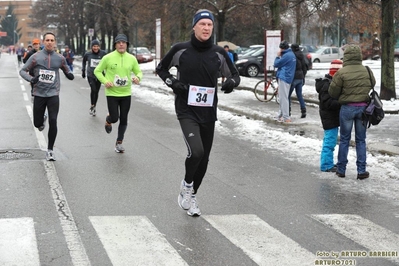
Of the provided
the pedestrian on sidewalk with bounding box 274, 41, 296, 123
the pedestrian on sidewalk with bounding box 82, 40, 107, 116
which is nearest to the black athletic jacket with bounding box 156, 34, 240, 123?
the pedestrian on sidewalk with bounding box 274, 41, 296, 123

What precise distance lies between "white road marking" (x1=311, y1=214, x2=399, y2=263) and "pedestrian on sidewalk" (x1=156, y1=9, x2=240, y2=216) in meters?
1.35

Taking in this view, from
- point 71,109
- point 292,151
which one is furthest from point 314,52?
point 292,151

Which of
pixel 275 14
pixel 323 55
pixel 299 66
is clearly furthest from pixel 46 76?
pixel 323 55

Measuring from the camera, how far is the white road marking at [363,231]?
18.7 ft

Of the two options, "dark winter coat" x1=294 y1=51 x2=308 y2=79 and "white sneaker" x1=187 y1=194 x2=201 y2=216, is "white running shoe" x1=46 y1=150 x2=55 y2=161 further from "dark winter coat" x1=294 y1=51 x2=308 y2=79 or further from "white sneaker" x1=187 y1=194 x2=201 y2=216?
"dark winter coat" x1=294 y1=51 x2=308 y2=79

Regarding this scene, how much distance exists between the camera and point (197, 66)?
645 cm

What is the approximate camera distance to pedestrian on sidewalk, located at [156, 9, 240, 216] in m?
6.44

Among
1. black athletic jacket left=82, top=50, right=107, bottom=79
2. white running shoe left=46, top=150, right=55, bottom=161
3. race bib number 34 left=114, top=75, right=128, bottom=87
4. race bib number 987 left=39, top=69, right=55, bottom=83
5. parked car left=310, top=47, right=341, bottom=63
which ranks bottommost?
white running shoe left=46, top=150, right=55, bottom=161

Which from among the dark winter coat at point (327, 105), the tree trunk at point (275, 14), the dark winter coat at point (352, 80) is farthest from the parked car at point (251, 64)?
the dark winter coat at point (352, 80)

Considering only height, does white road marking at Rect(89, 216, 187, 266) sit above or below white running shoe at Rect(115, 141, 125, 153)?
below

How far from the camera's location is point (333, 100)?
354 inches

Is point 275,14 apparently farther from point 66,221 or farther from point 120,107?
point 66,221

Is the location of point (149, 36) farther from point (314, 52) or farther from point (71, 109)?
point (71, 109)

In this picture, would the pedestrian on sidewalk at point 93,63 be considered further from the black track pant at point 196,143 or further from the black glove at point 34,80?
the black track pant at point 196,143
